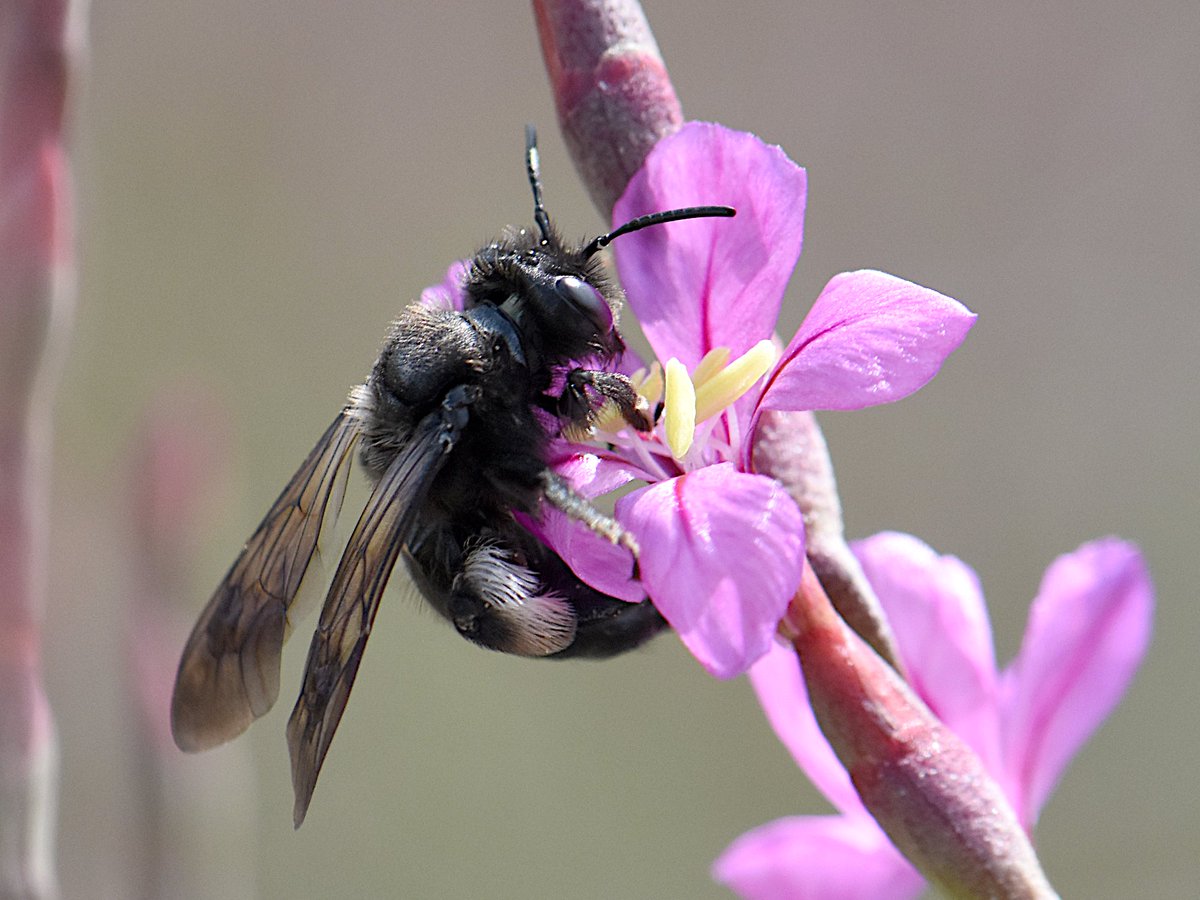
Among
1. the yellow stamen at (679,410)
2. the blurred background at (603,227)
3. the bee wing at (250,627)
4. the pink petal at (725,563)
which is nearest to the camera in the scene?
the pink petal at (725,563)

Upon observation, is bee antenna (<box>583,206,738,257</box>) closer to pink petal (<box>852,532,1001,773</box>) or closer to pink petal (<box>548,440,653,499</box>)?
pink petal (<box>548,440,653,499</box>)

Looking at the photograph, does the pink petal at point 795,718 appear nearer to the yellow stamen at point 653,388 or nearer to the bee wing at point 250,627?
the yellow stamen at point 653,388

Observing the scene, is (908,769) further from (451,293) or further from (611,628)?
(451,293)

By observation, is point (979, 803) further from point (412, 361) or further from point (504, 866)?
point (504, 866)

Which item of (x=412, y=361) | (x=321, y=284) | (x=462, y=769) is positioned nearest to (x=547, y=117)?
(x=321, y=284)

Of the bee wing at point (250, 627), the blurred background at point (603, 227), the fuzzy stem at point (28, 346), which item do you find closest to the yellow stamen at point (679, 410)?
the bee wing at point (250, 627)
